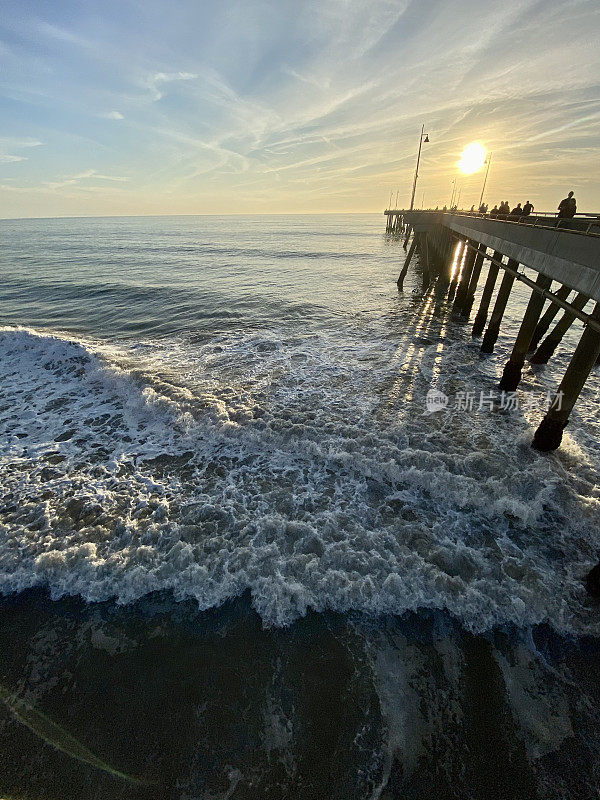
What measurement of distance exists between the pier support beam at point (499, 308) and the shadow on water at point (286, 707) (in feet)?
34.9

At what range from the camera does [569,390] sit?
7.08 metres

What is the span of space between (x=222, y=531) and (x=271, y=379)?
248 inches

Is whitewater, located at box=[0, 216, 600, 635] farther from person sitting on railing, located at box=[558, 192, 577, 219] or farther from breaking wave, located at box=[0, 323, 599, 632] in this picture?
person sitting on railing, located at box=[558, 192, 577, 219]

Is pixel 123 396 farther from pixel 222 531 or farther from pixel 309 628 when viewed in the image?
pixel 309 628

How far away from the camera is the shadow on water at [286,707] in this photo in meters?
3.54

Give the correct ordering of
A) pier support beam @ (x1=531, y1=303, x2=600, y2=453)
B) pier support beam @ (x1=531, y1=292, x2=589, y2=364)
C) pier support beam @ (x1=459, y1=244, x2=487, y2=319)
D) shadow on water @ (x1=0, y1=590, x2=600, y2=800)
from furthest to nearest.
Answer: pier support beam @ (x1=459, y1=244, x2=487, y2=319) → pier support beam @ (x1=531, y1=292, x2=589, y2=364) → pier support beam @ (x1=531, y1=303, x2=600, y2=453) → shadow on water @ (x1=0, y1=590, x2=600, y2=800)

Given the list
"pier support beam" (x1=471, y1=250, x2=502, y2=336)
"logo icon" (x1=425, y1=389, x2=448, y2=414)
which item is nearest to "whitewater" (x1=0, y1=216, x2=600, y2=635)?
"logo icon" (x1=425, y1=389, x2=448, y2=414)

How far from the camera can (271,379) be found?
11.8 meters

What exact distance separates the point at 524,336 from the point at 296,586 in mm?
8970

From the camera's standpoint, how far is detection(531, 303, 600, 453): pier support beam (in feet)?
21.8

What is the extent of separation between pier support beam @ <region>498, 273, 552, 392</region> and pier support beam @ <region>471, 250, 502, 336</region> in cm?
372

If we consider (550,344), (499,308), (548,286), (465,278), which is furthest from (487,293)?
(465,278)

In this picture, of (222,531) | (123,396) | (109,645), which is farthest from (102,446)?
(109,645)

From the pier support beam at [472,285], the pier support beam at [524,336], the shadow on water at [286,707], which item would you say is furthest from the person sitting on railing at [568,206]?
the shadow on water at [286,707]
